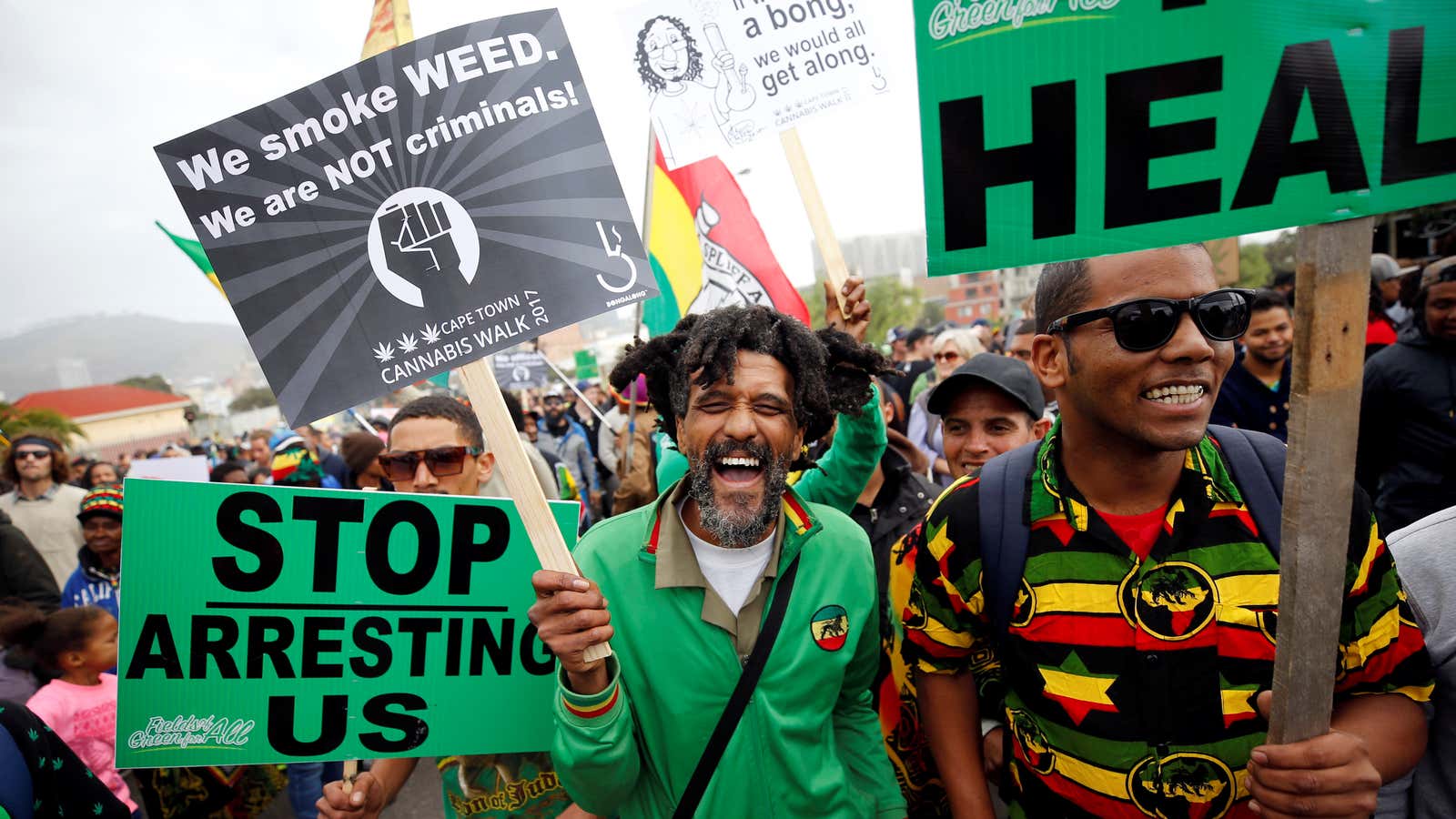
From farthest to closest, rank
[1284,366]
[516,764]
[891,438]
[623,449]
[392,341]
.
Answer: [623,449]
[1284,366]
[891,438]
[516,764]
[392,341]

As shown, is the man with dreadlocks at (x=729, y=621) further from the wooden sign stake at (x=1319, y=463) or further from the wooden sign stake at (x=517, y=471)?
the wooden sign stake at (x=1319, y=463)

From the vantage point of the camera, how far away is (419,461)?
123 inches

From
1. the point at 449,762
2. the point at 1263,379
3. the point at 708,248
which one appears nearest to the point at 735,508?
the point at 449,762

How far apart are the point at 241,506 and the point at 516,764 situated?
1.13m

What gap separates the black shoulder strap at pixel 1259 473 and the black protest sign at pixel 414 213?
132 centimetres

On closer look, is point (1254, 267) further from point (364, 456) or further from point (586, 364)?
point (364, 456)

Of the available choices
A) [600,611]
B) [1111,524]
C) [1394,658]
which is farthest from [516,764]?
[1394,658]

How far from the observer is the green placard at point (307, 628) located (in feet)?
7.25

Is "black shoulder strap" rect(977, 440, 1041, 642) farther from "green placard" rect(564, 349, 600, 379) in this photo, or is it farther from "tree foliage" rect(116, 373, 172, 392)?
"tree foliage" rect(116, 373, 172, 392)

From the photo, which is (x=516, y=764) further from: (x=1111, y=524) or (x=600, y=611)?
(x=1111, y=524)

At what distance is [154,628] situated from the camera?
7.25ft

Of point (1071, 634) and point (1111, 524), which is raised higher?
point (1111, 524)

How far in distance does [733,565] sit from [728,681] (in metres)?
0.31

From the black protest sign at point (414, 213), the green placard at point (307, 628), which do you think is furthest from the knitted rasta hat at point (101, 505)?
the black protest sign at point (414, 213)
